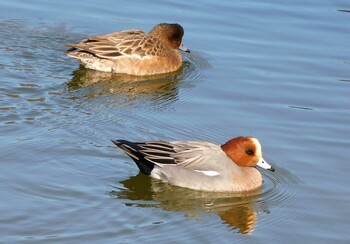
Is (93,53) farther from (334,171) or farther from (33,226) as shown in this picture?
(33,226)

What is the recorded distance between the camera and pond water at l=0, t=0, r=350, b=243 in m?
8.12

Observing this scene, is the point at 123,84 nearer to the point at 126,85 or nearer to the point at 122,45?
the point at 126,85

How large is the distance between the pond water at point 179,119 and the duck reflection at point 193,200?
0.02 m

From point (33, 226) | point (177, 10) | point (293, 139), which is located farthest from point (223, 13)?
point (33, 226)

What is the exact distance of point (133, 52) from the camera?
43.3 ft

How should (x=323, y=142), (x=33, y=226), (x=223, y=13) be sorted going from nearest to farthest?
(x=33, y=226) < (x=323, y=142) < (x=223, y=13)

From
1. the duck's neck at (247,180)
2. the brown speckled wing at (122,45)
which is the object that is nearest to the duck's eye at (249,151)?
the duck's neck at (247,180)

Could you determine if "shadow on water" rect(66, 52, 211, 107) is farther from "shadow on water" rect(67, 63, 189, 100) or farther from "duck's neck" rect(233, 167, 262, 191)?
"duck's neck" rect(233, 167, 262, 191)

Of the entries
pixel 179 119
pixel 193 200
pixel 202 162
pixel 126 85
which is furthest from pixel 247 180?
pixel 126 85

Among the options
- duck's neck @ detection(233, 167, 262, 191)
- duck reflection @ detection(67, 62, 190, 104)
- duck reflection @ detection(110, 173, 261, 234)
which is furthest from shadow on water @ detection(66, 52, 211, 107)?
duck's neck @ detection(233, 167, 262, 191)

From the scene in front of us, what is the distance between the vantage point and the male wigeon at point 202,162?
9211mm

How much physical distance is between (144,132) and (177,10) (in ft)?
17.3

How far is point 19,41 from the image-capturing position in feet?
43.1

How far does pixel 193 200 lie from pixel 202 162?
0.54 m
